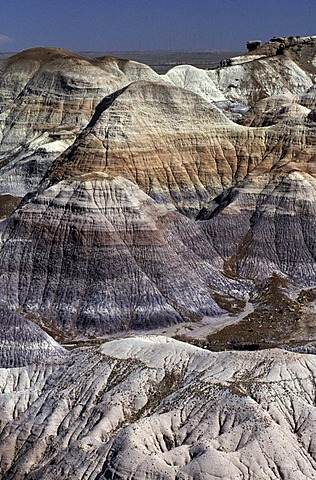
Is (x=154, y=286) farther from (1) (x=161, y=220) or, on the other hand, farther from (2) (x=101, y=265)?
(1) (x=161, y=220)

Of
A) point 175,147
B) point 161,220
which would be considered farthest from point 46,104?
point 161,220

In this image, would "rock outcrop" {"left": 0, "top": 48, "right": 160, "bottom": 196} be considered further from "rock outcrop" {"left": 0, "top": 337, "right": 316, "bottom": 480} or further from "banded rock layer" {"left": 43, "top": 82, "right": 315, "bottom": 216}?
"rock outcrop" {"left": 0, "top": 337, "right": 316, "bottom": 480}

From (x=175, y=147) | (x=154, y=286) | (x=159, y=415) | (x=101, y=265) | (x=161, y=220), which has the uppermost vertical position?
(x=175, y=147)

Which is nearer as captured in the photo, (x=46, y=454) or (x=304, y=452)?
(x=304, y=452)

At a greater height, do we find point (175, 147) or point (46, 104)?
point (46, 104)

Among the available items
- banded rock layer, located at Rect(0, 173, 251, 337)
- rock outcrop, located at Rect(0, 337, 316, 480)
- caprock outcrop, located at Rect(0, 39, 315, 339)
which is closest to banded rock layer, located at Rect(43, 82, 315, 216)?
caprock outcrop, located at Rect(0, 39, 315, 339)

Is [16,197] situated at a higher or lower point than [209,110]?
lower

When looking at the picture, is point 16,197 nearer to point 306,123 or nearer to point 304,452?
point 306,123

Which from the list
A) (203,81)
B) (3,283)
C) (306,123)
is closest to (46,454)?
(3,283)

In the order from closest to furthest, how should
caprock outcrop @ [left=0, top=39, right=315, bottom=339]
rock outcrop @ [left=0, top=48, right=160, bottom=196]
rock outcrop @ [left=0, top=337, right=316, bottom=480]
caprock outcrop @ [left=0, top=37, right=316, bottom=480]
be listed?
rock outcrop @ [left=0, top=337, right=316, bottom=480], caprock outcrop @ [left=0, top=37, right=316, bottom=480], caprock outcrop @ [left=0, top=39, right=315, bottom=339], rock outcrop @ [left=0, top=48, right=160, bottom=196]

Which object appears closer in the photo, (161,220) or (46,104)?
(161,220)

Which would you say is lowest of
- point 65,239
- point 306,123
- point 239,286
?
point 239,286
